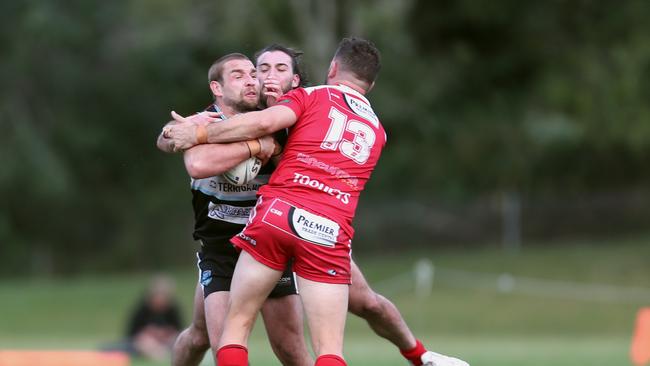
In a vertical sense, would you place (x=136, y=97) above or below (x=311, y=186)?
above

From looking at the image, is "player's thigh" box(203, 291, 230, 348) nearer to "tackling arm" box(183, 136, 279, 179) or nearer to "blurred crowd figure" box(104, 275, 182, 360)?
"tackling arm" box(183, 136, 279, 179)

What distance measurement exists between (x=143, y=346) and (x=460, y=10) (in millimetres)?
13448

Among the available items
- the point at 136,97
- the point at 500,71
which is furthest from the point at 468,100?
the point at 136,97

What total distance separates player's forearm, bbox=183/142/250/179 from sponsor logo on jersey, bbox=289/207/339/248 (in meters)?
0.46

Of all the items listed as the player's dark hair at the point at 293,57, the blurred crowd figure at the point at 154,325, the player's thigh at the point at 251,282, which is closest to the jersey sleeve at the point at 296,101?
the player's dark hair at the point at 293,57

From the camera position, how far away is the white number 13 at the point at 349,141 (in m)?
6.98

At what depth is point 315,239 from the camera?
691 centimetres

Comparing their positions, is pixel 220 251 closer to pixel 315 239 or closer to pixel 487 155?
pixel 315 239

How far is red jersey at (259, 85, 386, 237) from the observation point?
6.95 metres

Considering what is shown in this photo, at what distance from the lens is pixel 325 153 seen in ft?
22.9

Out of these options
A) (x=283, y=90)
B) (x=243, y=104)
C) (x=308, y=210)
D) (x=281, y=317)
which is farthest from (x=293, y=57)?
(x=281, y=317)

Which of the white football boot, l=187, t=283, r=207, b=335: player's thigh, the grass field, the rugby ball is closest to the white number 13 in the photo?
the rugby ball

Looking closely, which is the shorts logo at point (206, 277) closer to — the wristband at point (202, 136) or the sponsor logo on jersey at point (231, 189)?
the sponsor logo on jersey at point (231, 189)

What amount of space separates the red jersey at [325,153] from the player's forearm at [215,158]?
0.25m
